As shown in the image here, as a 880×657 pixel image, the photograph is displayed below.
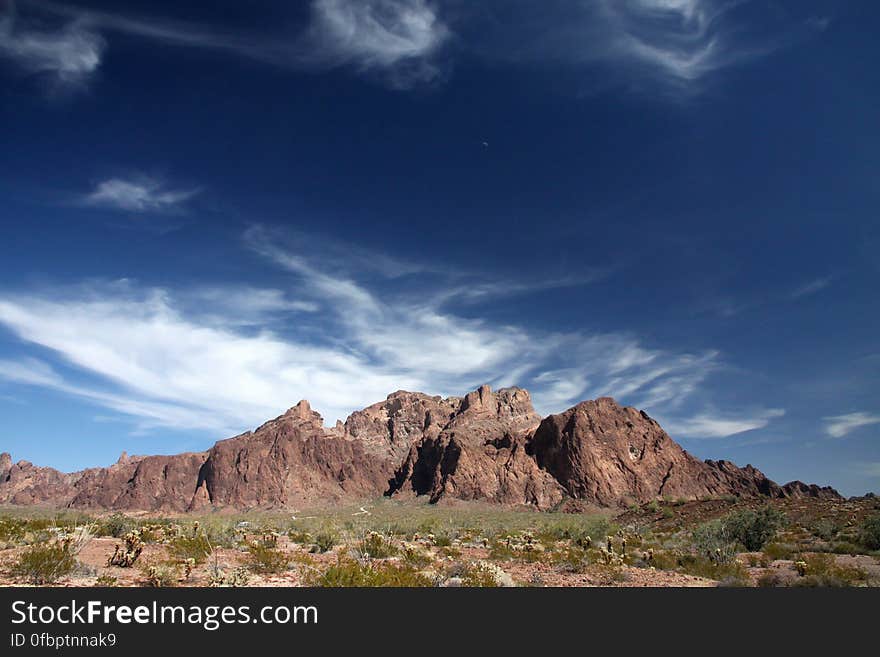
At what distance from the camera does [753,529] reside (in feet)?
73.0

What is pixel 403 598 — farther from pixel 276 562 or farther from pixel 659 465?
pixel 659 465

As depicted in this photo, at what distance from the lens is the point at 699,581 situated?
14.6 metres

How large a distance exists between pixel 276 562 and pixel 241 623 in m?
7.30

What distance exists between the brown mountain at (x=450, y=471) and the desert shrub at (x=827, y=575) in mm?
108306

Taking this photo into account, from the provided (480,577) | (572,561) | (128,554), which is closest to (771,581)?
(572,561)

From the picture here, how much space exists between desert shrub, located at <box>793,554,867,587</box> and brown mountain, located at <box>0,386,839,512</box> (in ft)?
355

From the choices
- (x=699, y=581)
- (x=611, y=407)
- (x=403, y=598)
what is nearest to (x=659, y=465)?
(x=611, y=407)

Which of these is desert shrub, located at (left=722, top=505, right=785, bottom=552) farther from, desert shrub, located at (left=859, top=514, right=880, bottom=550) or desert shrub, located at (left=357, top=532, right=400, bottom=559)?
desert shrub, located at (left=357, top=532, right=400, bottom=559)

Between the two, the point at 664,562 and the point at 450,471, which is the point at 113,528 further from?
the point at 450,471

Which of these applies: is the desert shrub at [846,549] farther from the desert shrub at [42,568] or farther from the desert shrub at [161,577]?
the desert shrub at [42,568]

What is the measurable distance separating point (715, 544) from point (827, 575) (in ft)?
16.7

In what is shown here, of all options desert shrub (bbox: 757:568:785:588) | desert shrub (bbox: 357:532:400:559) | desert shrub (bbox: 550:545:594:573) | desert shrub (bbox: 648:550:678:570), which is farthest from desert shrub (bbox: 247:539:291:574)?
desert shrub (bbox: 757:568:785:588)

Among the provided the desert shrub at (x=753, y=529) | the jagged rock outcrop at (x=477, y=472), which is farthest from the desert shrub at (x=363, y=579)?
the jagged rock outcrop at (x=477, y=472)

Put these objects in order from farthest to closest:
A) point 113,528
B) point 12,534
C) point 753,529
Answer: point 753,529
point 113,528
point 12,534
